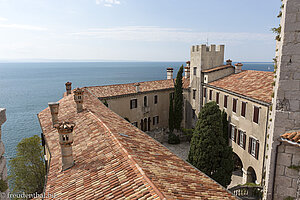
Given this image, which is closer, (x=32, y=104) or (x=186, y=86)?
(x=186, y=86)

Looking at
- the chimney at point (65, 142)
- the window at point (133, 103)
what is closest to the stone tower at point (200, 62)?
the window at point (133, 103)

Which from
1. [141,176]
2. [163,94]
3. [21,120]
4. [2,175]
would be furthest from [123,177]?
[21,120]

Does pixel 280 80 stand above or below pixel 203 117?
above

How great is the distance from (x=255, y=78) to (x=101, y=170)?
774 inches

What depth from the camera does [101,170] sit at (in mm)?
7496

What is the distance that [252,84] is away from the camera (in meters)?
Result: 21.0

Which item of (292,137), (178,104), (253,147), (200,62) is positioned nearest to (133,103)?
(178,104)

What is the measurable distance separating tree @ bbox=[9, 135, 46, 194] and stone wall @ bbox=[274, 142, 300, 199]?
62.3ft

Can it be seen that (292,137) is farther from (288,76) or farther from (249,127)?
(249,127)

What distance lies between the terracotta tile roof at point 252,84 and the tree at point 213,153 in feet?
12.9

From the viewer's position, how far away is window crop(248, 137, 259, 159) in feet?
58.7

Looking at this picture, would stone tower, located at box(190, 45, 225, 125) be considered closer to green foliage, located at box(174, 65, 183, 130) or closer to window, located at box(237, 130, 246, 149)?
green foliage, located at box(174, 65, 183, 130)

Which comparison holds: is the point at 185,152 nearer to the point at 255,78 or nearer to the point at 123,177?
the point at 255,78

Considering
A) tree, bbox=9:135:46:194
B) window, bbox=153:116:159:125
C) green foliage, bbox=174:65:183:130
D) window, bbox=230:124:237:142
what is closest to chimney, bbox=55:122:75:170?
tree, bbox=9:135:46:194
